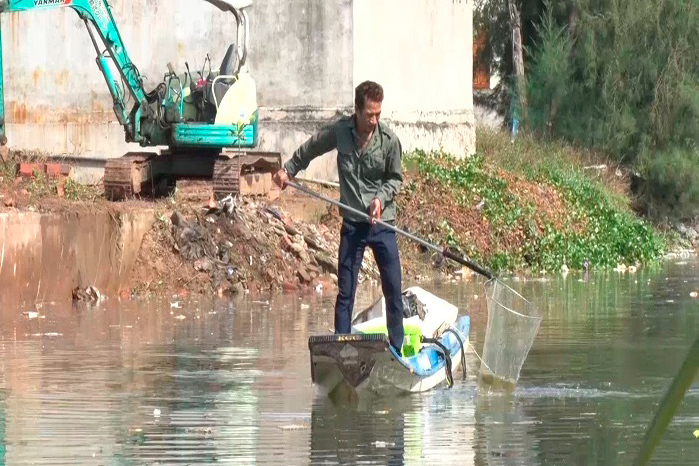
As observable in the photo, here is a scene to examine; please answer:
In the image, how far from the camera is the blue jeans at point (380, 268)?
374 inches

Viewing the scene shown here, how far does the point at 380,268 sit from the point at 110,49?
1191 cm

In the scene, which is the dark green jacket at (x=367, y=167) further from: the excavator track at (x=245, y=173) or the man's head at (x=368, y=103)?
the excavator track at (x=245, y=173)

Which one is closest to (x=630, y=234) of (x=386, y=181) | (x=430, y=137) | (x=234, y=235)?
(x=430, y=137)

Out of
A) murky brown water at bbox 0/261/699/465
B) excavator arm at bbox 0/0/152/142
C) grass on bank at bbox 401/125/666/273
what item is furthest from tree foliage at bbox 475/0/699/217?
murky brown water at bbox 0/261/699/465

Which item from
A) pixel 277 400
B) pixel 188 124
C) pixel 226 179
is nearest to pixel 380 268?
pixel 277 400

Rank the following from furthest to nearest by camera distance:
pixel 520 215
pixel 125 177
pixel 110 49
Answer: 1. pixel 520 215
2. pixel 125 177
3. pixel 110 49

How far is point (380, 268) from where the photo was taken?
955 centimetres

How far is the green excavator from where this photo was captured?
20453 mm

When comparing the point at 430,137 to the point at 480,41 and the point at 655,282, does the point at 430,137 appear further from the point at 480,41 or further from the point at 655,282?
the point at 480,41

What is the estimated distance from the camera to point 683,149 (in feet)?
108

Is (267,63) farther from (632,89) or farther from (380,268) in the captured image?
(380,268)

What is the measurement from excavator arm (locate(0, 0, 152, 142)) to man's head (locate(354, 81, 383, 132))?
35.2 feet

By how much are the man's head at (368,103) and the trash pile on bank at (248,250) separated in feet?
30.4

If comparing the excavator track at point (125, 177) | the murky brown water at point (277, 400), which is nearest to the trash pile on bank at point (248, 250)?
the excavator track at point (125, 177)
